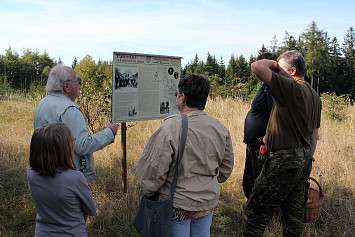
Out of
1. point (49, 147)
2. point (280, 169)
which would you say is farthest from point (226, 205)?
point (49, 147)

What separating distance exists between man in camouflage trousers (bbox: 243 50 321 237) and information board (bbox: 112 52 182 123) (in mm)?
1878

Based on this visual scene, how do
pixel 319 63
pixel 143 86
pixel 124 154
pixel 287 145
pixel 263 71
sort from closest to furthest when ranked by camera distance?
pixel 263 71
pixel 287 145
pixel 143 86
pixel 124 154
pixel 319 63

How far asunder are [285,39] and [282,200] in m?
53.2

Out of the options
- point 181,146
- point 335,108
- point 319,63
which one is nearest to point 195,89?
point 181,146

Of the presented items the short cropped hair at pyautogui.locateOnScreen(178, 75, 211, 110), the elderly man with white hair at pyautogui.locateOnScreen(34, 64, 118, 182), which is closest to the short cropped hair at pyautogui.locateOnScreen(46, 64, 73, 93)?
the elderly man with white hair at pyautogui.locateOnScreen(34, 64, 118, 182)

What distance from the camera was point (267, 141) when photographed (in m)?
2.88

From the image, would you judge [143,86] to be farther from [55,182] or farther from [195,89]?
[55,182]

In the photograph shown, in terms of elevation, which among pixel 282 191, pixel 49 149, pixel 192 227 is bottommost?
pixel 192 227

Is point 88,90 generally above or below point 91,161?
above

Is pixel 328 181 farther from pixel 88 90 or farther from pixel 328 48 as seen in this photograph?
pixel 328 48

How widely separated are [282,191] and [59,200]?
2.06m

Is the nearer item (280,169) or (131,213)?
(280,169)

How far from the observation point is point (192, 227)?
225cm

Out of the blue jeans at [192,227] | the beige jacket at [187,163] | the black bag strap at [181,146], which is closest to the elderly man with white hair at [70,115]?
the beige jacket at [187,163]
